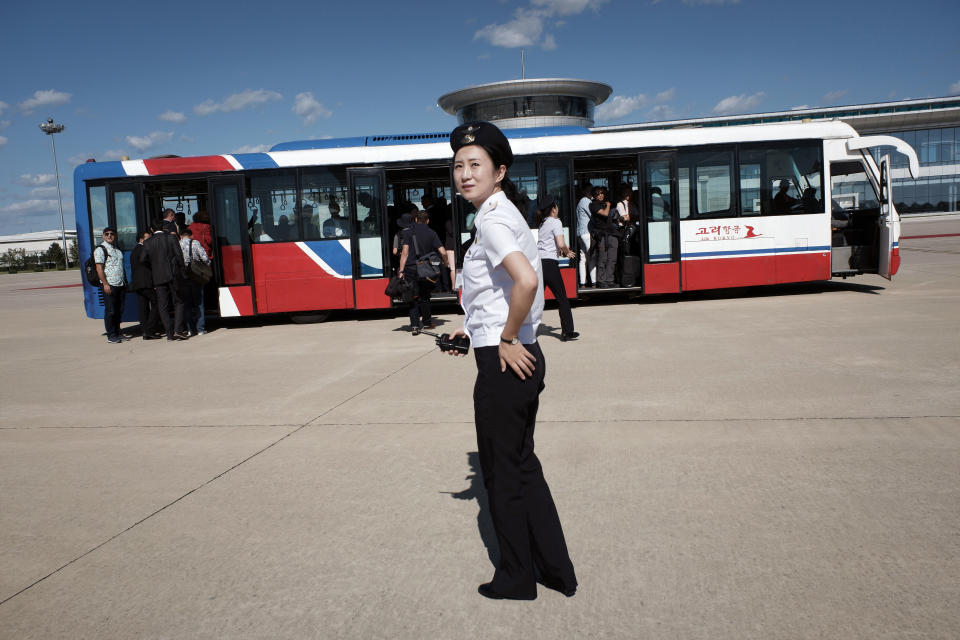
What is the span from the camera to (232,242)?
41.4ft

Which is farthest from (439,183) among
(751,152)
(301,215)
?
(751,152)

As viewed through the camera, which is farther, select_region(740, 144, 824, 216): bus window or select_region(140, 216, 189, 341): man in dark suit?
select_region(740, 144, 824, 216): bus window

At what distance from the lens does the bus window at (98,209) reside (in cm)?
1256

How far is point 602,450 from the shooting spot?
4762mm

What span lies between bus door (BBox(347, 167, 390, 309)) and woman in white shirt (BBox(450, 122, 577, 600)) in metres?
9.86

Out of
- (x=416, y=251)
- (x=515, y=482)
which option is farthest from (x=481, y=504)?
(x=416, y=251)

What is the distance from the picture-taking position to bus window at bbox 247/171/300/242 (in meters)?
12.6

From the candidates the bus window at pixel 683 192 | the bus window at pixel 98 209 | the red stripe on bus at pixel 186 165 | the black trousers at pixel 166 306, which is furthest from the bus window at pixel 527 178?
the bus window at pixel 98 209

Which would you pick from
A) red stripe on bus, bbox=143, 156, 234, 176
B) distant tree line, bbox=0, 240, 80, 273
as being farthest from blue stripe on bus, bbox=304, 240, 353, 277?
distant tree line, bbox=0, 240, 80, 273

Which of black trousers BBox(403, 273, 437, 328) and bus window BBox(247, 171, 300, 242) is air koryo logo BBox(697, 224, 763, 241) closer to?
black trousers BBox(403, 273, 437, 328)

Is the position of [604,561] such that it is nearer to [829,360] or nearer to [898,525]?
[898,525]

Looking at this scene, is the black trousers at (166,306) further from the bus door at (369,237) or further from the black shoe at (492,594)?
the black shoe at (492,594)

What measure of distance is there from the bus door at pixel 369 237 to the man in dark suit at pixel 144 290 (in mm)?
3211

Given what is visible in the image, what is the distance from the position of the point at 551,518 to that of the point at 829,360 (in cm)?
538
